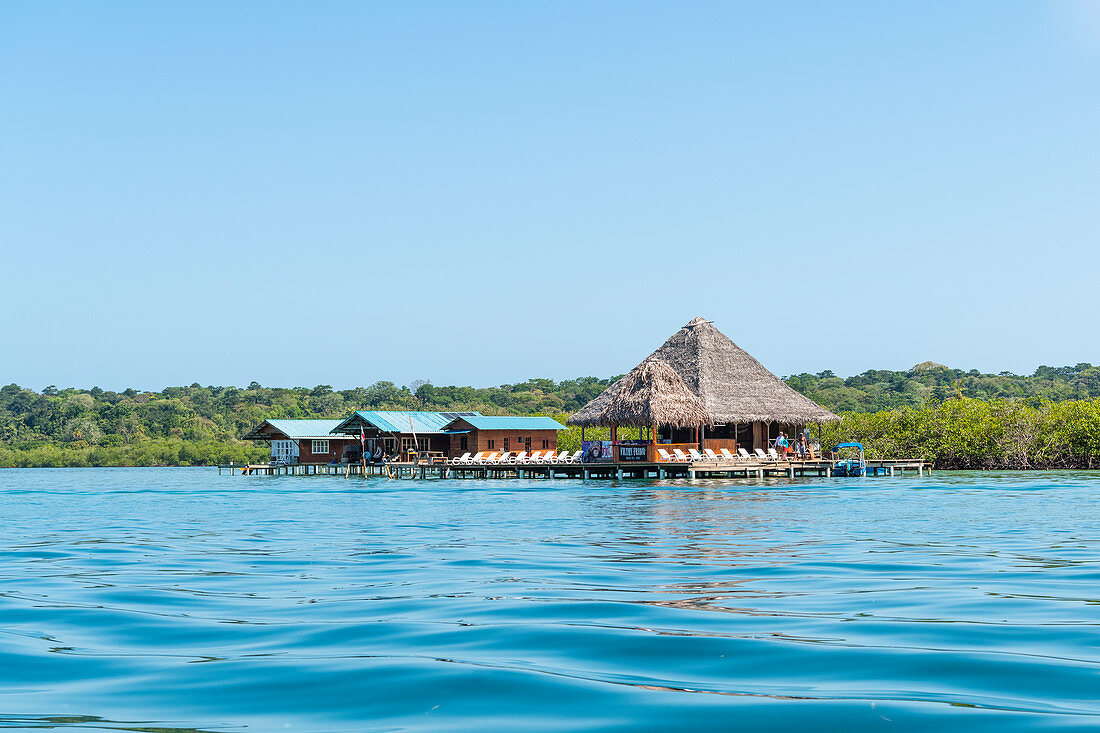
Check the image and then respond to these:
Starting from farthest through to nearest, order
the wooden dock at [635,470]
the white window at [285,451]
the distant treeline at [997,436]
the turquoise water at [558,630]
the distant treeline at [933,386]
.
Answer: the distant treeline at [933,386]
the white window at [285,451]
the distant treeline at [997,436]
the wooden dock at [635,470]
the turquoise water at [558,630]

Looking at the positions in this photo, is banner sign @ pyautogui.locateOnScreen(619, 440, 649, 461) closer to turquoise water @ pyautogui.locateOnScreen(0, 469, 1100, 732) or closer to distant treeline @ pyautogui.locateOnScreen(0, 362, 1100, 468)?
distant treeline @ pyautogui.locateOnScreen(0, 362, 1100, 468)

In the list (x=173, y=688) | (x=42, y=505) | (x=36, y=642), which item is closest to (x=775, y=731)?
(x=173, y=688)

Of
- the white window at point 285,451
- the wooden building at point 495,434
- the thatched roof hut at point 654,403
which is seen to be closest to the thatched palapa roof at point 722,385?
the thatched roof hut at point 654,403

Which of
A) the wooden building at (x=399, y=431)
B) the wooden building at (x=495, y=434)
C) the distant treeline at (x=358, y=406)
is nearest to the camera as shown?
the distant treeline at (x=358, y=406)

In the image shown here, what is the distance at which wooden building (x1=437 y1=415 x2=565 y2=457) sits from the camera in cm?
4922

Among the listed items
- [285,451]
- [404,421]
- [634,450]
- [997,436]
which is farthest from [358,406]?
[997,436]

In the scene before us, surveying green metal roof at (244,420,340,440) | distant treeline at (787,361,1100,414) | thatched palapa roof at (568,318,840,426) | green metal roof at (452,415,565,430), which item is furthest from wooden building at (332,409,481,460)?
distant treeline at (787,361,1100,414)

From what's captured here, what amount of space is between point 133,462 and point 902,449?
53261mm

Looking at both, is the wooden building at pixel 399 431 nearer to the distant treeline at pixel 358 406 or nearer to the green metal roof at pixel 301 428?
the green metal roof at pixel 301 428

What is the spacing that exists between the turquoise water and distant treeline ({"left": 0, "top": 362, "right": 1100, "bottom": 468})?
1288 inches

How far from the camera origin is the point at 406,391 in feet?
308

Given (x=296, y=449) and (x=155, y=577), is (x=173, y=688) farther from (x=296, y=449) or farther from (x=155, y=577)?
(x=296, y=449)

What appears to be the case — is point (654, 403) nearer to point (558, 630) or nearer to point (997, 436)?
point (997, 436)

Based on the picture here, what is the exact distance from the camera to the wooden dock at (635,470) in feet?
114
